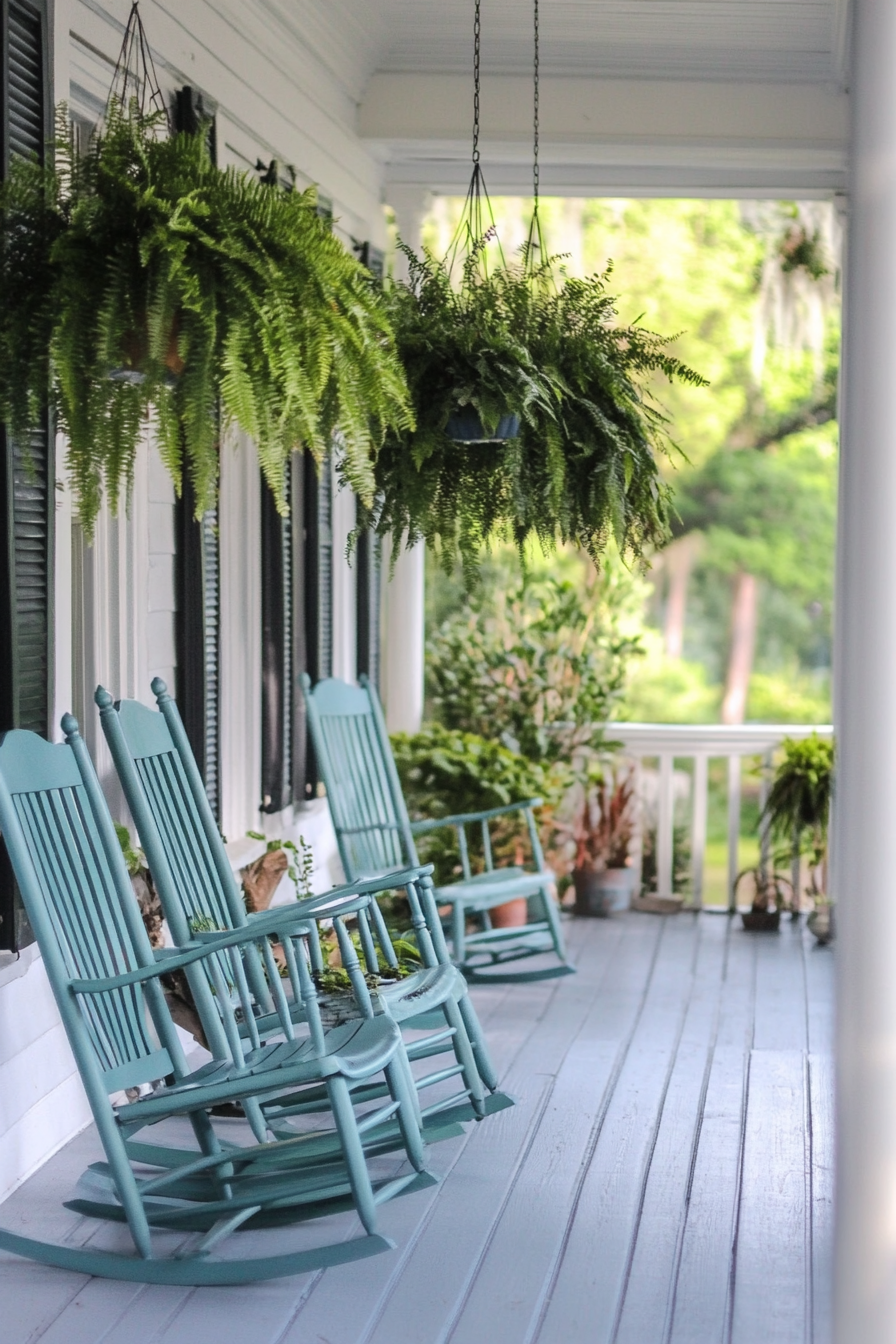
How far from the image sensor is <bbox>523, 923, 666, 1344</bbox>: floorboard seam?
2633 mm

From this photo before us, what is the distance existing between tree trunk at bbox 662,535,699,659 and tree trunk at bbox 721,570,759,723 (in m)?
0.55

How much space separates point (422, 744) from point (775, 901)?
4.95ft

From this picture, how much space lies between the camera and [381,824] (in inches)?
195

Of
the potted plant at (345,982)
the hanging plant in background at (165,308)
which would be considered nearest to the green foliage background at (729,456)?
the potted plant at (345,982)

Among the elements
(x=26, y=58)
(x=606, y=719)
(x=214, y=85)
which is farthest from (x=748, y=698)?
(x=26, y=58)

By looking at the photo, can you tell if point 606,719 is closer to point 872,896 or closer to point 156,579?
point 156,579

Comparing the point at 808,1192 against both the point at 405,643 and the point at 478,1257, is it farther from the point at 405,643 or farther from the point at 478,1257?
Answer: the point at 405,643

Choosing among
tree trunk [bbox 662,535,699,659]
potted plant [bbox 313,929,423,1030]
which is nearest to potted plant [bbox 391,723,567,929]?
potted plant [bbox 313,929,423,1030]

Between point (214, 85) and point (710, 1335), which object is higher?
point (214, 85)

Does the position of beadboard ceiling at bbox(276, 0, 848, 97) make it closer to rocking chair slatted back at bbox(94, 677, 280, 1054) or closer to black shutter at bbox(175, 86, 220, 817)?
black shutter at bbox(175, 86, 220, 817)

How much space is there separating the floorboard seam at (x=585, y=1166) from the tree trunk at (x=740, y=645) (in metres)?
11.3

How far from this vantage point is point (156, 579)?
13.2 feet

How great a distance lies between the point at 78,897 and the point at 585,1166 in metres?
1.23

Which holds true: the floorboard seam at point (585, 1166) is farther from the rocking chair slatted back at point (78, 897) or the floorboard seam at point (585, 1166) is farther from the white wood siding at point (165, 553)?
the white wood siding at point (165, 553)
